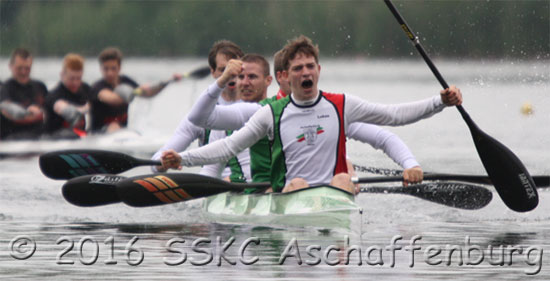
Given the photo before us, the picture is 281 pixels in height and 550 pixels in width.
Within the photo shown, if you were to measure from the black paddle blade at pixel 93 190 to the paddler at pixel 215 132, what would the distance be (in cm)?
84

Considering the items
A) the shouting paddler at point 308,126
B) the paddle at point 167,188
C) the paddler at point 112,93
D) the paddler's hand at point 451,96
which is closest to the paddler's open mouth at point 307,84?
the shouting paddler at point 308,126

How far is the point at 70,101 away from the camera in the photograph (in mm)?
19812

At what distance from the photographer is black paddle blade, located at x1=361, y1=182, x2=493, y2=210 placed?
1292 centimetres

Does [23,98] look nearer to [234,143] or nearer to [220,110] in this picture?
[220,110]

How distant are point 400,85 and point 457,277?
35399 millimetres

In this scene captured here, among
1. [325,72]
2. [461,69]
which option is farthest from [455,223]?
[325,72]

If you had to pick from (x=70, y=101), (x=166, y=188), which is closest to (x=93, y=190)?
(x=166, y=188)

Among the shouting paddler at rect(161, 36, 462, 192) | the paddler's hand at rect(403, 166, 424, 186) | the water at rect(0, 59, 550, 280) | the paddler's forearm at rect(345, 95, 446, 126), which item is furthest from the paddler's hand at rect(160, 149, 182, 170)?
the paddler's hand at rect(403, 166, 424, 186)

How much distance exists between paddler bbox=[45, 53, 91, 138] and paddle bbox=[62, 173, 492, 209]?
751 cm

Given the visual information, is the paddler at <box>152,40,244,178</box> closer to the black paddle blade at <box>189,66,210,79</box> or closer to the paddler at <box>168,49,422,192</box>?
the paddler at <box>168,49,422,192</box>

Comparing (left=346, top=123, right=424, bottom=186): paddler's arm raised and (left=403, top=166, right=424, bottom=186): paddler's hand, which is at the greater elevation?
A: (left=346, top=123, right=424, bottom=186): paddler's arm raised

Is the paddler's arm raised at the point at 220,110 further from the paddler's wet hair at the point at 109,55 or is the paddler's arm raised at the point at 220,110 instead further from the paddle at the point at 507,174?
the paddler's wet hair at the point at 109,55

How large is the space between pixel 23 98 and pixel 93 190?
9051 millimetres

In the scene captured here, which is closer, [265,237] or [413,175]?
[265,237]
